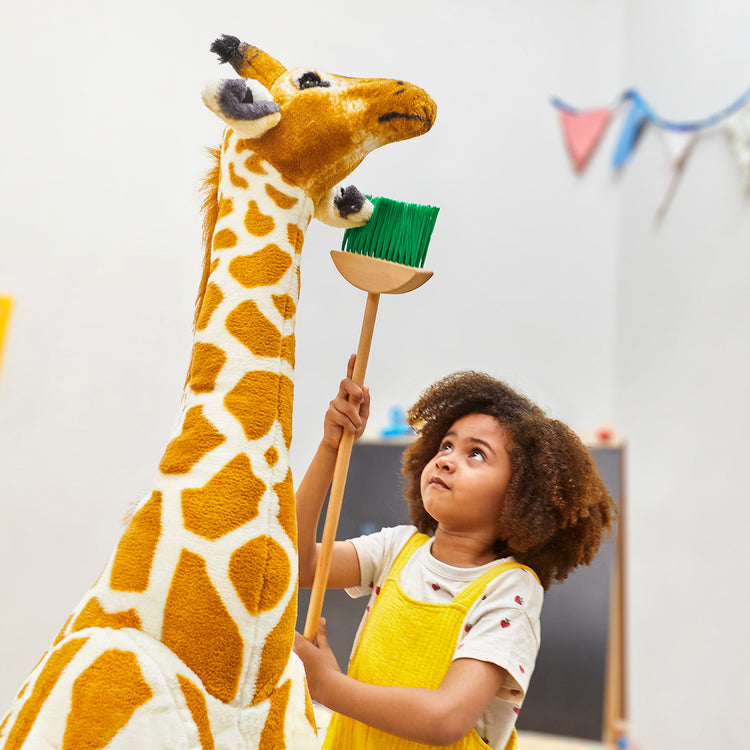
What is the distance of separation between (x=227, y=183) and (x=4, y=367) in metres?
0.83

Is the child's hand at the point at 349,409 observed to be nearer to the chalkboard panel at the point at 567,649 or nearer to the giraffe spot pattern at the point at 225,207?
the giraffe spot pattern at the point at 225,207

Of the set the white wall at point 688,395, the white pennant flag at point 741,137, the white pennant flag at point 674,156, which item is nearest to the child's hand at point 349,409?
the white wall at point 688,395

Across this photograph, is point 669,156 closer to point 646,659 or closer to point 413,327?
point 413,327

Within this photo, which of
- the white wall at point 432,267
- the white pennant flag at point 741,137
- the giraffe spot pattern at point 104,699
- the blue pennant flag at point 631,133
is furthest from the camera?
the blue pennant flag at point 631,133

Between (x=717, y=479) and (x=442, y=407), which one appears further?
(x=717, y=479)

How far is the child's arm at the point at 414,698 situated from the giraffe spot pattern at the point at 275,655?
114mm

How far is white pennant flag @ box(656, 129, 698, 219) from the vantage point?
1.69 meters

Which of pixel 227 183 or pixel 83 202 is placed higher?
pixel 83 202

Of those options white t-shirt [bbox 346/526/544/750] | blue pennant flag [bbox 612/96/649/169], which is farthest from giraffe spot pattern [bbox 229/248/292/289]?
blue pennant flag [bbox 612/96/649/169]

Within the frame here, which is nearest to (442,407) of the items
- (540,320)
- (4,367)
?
(4,367)

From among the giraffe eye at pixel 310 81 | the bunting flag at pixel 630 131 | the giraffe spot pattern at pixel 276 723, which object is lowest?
the giraffe spot pattern at pixel 276 723

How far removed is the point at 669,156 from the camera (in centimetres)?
173

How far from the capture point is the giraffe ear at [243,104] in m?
0.48

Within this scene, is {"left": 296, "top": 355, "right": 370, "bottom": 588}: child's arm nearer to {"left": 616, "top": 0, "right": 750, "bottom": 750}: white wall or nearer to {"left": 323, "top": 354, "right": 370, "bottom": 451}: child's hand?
{"left": 323, "top": 354, "right": 370, "bottom": 451}: child's hand
